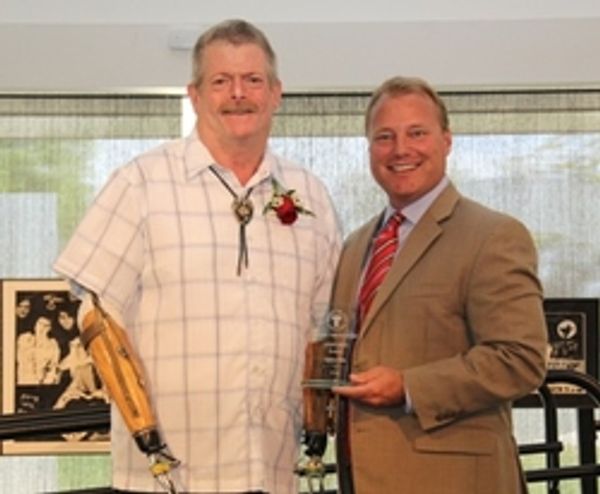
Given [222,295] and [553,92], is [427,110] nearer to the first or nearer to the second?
[222,295]

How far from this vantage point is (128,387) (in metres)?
2.68

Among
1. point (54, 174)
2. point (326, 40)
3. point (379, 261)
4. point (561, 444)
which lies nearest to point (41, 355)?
point (54, 174)

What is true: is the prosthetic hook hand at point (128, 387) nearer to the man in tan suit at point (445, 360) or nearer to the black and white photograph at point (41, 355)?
the man in tan suit at point (445, 360)

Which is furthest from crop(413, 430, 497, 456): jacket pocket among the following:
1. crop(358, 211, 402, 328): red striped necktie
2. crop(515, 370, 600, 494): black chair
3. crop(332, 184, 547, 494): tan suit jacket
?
crop(515, 370, 600, 494): black chair

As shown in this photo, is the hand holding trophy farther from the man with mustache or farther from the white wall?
the white wall

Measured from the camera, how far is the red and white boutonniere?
2848mm

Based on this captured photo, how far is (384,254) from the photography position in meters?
2.98

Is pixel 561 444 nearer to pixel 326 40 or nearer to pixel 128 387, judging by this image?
pixel 128 387

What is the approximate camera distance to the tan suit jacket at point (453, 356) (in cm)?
277

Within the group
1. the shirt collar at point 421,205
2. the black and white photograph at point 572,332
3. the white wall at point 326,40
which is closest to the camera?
the shirt collar at point 421,205

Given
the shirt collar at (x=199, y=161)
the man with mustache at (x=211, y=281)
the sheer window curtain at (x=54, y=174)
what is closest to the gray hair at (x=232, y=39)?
the man with mustache at (x=211, y=281)

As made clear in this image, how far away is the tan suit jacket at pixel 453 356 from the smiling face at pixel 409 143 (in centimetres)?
15

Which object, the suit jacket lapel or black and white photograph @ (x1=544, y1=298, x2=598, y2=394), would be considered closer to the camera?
the suit jacket lapel

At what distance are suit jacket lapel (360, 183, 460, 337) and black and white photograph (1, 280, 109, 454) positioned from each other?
3210 millimetres
